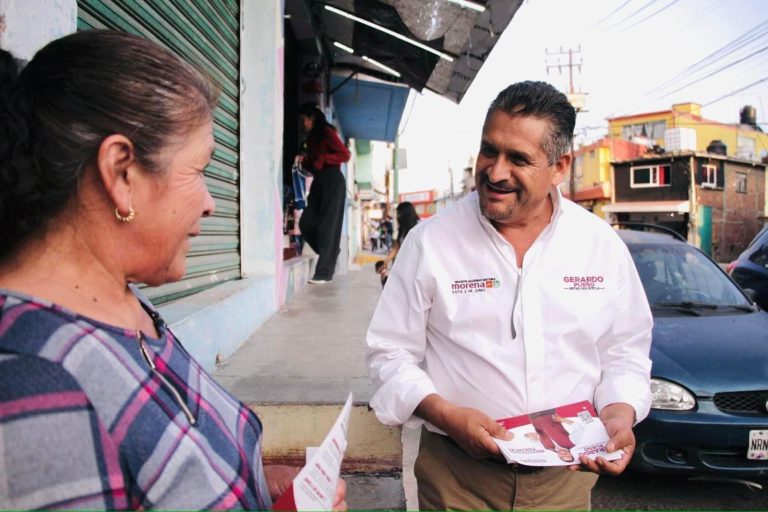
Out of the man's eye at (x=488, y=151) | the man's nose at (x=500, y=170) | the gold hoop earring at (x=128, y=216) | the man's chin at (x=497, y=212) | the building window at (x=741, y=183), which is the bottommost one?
the gold hoop earring at (x=128, y=216)

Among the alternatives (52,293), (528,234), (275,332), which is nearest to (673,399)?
(528,234)

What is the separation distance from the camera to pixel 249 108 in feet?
15.6

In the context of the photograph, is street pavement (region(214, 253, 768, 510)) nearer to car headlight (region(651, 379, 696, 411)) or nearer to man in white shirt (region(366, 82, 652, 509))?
car headlight (region(651, 379, 696, 411))

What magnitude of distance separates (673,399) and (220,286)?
310 centimetres

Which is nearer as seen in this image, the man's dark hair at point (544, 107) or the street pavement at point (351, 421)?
the man's dark hair at point (544, 107)

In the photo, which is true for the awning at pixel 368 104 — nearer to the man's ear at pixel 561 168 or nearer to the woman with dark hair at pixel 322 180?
the woman with dark hair at pixel 322 180

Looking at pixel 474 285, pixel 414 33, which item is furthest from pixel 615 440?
pixel 414 33

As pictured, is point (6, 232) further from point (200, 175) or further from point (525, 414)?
point (525, 414)

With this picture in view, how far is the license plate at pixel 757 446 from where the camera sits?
10.2ft

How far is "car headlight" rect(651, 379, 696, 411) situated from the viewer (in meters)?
3.19

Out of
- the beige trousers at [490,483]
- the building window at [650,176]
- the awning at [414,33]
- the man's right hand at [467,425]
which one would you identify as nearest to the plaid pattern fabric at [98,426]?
the man's right hand at [467,425]

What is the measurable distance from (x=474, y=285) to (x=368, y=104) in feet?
31.0

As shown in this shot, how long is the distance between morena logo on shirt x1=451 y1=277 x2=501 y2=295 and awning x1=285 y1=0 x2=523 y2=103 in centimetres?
405

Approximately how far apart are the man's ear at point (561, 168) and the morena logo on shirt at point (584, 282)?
36cm
